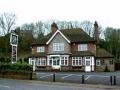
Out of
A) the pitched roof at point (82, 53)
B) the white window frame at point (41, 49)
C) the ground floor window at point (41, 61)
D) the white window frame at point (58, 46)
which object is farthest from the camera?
the white window frame at point (41, 49)

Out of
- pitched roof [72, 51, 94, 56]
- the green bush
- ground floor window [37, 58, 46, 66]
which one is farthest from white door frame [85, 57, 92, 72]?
the green bush

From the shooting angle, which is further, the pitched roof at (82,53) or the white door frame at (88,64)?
the pitched roof at (82,53)

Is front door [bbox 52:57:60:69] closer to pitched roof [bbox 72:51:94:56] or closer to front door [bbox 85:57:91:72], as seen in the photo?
pitched roof [bbox 72:51:94:56]

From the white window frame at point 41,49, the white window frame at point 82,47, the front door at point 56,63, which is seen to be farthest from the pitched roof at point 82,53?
the white window frame at point 41,49

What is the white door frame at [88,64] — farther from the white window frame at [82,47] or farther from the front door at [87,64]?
the white window frame at [82,47]

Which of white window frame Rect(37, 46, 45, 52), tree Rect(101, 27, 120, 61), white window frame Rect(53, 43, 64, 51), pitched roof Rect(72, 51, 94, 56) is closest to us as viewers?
pitched roof Rect(72, 51, 94, 56)

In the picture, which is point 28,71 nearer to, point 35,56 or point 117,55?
point 35,56

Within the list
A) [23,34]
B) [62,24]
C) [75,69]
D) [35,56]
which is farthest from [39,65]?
[62,24]

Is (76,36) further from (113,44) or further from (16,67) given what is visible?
(113,44)

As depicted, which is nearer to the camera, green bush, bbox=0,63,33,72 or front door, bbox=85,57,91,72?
green bush, bbox=0,63,33,72

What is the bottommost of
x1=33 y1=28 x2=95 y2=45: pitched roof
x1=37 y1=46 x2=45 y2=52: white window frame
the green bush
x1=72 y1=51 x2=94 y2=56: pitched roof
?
the green bush

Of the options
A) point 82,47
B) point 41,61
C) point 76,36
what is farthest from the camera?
point 76,36

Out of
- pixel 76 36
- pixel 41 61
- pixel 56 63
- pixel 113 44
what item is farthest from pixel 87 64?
pixel 113 44

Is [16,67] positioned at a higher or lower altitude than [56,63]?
lower
